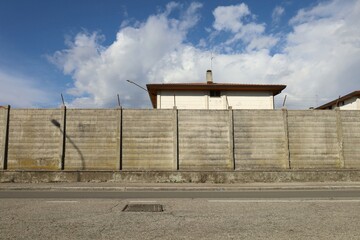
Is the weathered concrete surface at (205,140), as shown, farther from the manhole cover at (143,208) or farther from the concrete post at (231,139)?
the manhole cover at (143,208)

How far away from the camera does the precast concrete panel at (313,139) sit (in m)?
16.5

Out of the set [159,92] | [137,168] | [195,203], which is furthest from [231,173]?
[159,92]

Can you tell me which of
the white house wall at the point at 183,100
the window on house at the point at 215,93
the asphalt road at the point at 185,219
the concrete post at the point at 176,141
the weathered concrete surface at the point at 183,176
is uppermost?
the window on house at the point at 215,93

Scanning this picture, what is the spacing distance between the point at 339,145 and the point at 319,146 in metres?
1.06

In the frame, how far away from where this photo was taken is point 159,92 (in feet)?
87.0

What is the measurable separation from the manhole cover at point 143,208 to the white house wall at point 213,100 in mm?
17603

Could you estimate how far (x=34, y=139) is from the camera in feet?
53.2

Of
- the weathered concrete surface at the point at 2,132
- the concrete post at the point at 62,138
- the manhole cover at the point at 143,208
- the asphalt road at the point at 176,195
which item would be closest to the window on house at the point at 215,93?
the concrete post at the point at 62,138

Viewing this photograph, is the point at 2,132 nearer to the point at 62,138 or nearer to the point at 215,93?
the point at 62,138

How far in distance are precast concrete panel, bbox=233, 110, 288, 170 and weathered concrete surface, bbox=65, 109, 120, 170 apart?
6234mm

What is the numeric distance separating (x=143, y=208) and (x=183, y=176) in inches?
289

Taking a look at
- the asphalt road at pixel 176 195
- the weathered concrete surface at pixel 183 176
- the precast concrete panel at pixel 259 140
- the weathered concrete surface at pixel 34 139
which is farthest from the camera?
the precast concrete panel at pixel 259 140

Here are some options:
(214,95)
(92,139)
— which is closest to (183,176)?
(92,139)

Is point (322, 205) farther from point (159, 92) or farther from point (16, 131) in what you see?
point (159, 92)
